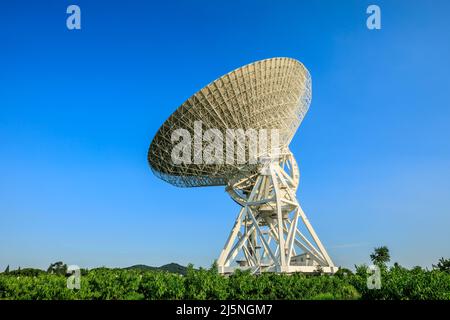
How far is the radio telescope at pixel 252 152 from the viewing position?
32438 millimetres

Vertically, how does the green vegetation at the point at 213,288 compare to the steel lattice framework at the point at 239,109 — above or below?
below

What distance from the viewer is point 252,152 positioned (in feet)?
121

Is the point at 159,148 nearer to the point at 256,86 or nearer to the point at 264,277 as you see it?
the point at 256,86

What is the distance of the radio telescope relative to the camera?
106 feet

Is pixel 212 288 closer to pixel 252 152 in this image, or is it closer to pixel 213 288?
pixel 213 288

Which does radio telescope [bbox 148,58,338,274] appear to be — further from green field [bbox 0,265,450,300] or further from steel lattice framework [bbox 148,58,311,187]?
green field [bbox 0,265,450,300]

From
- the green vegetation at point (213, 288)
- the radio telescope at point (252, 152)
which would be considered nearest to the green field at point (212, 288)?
the green vegetation at point (213, 288)

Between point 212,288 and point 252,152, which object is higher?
point 252,152

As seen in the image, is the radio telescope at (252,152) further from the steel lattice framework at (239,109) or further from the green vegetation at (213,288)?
the green vegetation at (213,288)

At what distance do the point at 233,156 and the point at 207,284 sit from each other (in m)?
15.6

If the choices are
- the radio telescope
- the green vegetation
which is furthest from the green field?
the radio telescope

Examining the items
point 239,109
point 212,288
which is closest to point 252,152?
point 239,109

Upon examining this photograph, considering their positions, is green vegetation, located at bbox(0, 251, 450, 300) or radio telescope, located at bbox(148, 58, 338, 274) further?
radio telescope, located at bbox(148, 58, 338, 274)
